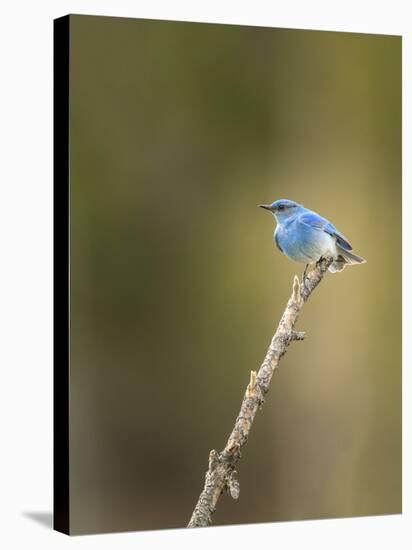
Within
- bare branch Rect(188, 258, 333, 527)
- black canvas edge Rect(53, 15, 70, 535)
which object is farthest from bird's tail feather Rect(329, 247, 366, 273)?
black canvas edge Rect(53, 15, 70, 535)

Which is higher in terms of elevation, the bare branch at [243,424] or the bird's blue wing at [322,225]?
the bird's blue wing at [322,225]

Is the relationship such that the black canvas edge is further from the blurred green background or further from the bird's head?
the bird's head

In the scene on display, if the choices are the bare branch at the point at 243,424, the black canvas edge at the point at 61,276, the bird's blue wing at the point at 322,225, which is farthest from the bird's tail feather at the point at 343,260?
the black canvas edge at the point at 61,276

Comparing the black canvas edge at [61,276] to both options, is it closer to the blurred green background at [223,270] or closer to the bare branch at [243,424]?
the blurred green background at [223,270]

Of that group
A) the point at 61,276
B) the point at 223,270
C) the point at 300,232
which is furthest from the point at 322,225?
the point at 61,276

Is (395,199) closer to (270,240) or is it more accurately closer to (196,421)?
(270,240)

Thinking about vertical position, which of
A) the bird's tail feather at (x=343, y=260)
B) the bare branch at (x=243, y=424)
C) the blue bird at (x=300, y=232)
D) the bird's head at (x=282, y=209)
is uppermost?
the bird's head at (x=282, y=209)

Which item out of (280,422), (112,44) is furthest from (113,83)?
(280,422)

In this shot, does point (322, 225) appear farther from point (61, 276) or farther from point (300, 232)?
point (61, 276)
